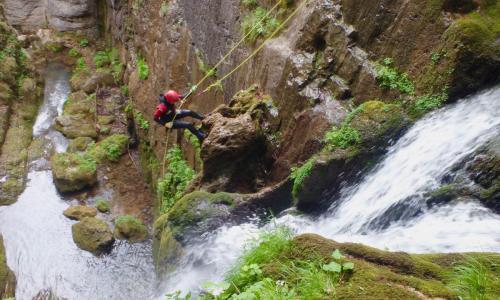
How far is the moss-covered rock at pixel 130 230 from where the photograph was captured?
1208 centimetres

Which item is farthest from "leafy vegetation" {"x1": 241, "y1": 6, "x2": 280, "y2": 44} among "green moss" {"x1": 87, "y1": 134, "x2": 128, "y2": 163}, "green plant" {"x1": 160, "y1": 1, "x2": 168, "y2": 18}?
"green moss" {"x1": 87, "y1": 134, "x2": 128, "y2": 163}

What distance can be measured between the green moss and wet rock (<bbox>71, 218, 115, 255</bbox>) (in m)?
3.05

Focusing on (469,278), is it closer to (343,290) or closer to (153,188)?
(343,290)

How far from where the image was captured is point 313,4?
7.92 metres

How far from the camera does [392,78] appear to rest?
6.82m

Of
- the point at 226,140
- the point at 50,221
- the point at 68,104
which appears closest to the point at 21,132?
the point at 68,104

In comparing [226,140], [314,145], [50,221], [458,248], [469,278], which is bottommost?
[50,221]

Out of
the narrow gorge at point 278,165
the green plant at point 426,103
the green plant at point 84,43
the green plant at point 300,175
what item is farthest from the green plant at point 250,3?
the green plant at point 84,43

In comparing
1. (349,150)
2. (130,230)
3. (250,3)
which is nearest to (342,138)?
(349,150)

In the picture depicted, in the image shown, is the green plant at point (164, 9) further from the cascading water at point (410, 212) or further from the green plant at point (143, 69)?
the cascading water at point (410, 212)

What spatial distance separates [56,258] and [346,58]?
8.70 m

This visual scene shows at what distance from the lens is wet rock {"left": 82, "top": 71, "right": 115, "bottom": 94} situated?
17.9 meters

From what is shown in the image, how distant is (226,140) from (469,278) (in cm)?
539

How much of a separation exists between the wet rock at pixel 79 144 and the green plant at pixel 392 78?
1089 centimetres
